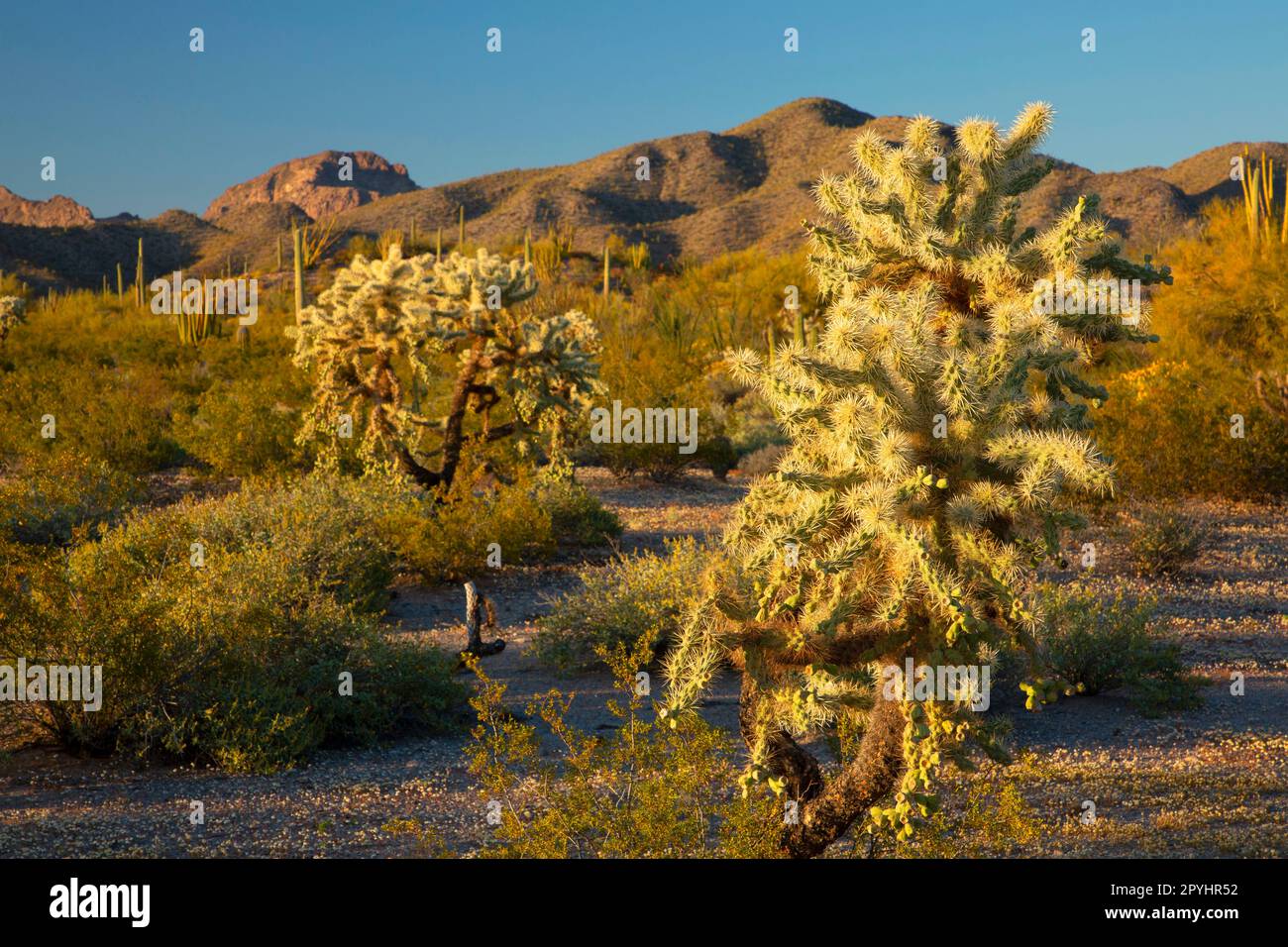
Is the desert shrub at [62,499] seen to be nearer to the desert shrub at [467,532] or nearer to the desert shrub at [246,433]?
the desert shrub at [246,433]

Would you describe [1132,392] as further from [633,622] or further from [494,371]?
[633,622]

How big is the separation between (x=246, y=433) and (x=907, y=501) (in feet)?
44.3

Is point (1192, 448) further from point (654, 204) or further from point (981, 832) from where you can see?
point (654, 204)

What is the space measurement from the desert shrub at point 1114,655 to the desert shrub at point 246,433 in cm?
1070

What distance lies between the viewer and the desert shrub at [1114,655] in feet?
25.2

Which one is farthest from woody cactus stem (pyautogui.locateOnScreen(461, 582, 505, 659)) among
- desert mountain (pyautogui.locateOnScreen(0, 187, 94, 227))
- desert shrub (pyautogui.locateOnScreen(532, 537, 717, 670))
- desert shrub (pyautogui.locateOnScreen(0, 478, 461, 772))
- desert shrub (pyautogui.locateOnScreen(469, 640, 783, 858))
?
desert mountain (pyautogui.locateOnScreen(0, 187, 94, 227))

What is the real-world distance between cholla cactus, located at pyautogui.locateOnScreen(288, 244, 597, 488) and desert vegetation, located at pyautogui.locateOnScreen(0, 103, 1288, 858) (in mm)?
45

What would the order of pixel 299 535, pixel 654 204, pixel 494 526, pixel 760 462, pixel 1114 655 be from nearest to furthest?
pixel 1114 655 → pixel 299 535 → pixel 494 526 → pixel 760 462 → pixel 654 204

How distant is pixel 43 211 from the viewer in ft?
313

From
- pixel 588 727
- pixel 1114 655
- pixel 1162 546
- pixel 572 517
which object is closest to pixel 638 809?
pixel 588 727

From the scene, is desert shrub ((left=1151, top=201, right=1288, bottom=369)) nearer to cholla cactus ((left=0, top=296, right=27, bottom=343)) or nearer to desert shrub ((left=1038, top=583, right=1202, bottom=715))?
desert shrub ((left=1038, top=583, right=1202, bottom=715))

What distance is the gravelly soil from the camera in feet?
17.3
